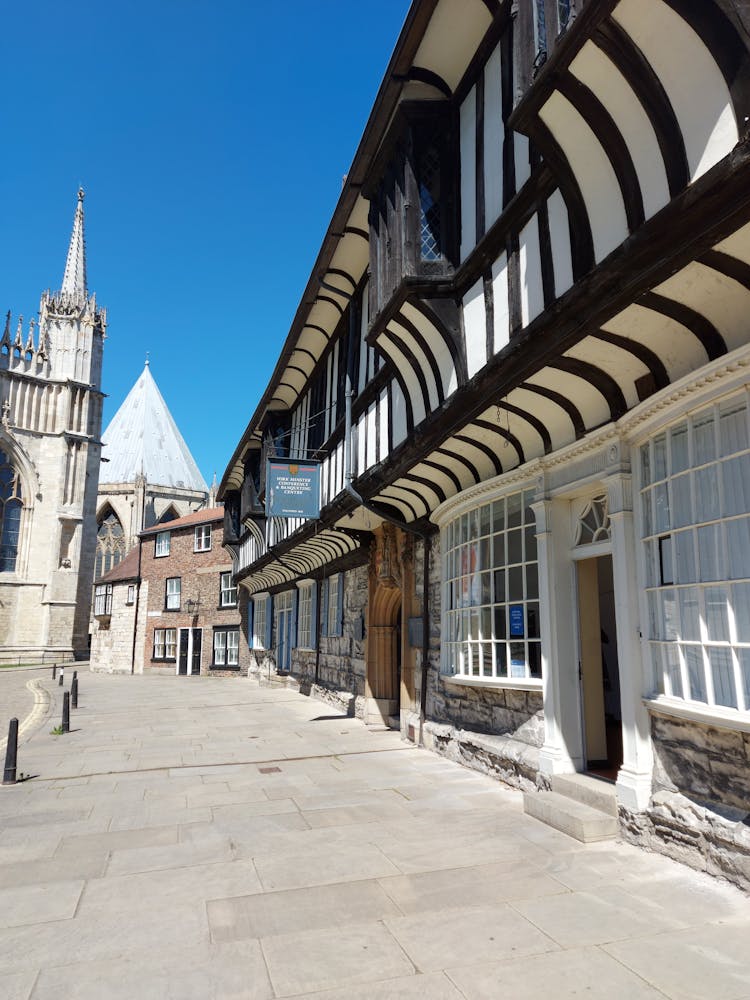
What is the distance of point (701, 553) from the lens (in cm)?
442

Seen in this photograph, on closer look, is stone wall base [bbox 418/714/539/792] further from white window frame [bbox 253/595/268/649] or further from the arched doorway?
white window frame [bbox 253/595/268/649]

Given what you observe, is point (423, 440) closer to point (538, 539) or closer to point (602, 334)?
point (538, 539)

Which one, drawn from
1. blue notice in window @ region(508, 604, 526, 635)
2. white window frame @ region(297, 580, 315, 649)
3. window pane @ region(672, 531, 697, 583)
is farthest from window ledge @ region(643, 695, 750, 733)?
white window frame @ region(297, 580, 315, 649)

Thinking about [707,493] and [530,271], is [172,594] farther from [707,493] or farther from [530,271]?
[707,493]

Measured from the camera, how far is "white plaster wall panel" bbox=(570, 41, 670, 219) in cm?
362

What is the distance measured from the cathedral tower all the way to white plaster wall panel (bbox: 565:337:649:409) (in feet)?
137

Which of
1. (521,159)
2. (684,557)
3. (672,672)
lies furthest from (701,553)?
(521,159)

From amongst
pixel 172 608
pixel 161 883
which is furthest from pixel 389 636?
pixel 172 608

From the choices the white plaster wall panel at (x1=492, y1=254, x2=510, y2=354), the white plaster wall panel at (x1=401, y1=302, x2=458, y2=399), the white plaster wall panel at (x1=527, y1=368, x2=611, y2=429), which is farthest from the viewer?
the white plaster wall panel at (x1=401, y1=302, x2=458, y2=399)

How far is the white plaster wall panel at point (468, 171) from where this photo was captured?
628 centimetres

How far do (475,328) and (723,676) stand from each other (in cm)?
346

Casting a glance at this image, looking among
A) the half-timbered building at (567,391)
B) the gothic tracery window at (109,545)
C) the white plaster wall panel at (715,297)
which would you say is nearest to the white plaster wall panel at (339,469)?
the half-timbered building at (567,391)

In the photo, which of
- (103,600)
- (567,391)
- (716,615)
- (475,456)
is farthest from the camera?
(103,600)

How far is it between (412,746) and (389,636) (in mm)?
2613
